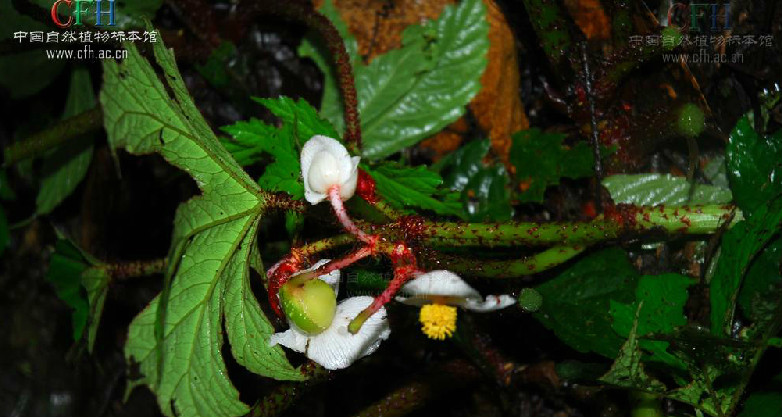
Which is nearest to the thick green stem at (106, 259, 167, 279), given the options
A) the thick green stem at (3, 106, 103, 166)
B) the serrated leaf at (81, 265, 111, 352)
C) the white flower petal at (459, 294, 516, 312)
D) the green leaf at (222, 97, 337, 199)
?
the serrated leaf at (81, 265, 111, 352)

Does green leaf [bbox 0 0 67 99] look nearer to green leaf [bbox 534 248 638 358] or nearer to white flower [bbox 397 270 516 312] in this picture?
white flower [bbox 397 270 516 312]

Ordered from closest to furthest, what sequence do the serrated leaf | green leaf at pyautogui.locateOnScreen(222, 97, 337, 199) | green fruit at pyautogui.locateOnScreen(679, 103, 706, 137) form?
green leaf at pyautogui.locateOnScreen(222, 97, 337, 199)
green fruit at pyautogui.locateOnScreen(679, 103, 706, 137)
the serrated leaf

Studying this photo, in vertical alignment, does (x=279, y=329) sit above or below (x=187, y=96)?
below

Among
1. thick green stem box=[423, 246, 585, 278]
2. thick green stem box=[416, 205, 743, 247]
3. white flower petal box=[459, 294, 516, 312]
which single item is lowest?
white flower petal box=[459, 294, 516, 312]

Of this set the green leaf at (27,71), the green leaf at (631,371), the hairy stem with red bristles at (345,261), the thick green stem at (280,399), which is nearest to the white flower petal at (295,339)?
the hairy stem with red bristles at (345,261)

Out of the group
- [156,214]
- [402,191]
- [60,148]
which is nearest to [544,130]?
[402,191]

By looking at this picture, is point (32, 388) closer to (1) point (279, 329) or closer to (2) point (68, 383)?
(2) point (68, 383)

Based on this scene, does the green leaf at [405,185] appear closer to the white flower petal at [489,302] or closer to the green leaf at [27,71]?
the white flower petal at [489,302]
